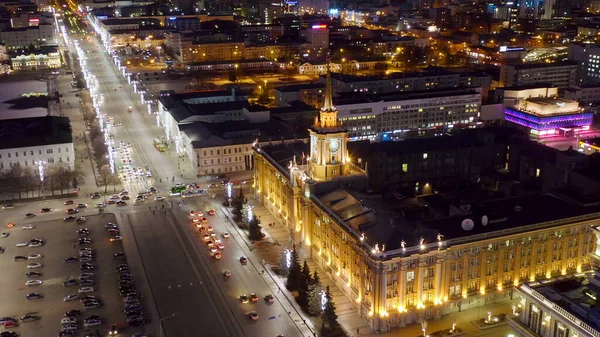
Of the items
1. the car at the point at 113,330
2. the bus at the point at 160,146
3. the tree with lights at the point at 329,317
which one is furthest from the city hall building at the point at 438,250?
the bus at the point at 160,146

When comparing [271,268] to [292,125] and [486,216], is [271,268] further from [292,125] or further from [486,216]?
[292,125]

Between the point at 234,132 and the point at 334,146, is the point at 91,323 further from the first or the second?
the point at 234,132

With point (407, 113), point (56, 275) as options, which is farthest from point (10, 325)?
point (407, 113)

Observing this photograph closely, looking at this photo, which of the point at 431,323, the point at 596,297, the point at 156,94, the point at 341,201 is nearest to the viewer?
the point at 596,297

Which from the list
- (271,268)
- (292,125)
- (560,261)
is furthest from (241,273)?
(292,125)

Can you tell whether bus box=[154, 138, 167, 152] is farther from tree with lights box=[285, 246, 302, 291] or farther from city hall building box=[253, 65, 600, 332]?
tree with lights box=[285, 246, 302, 291]

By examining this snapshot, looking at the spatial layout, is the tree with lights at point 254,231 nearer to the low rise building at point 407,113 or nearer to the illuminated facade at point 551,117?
the low rise building at point 407,113
